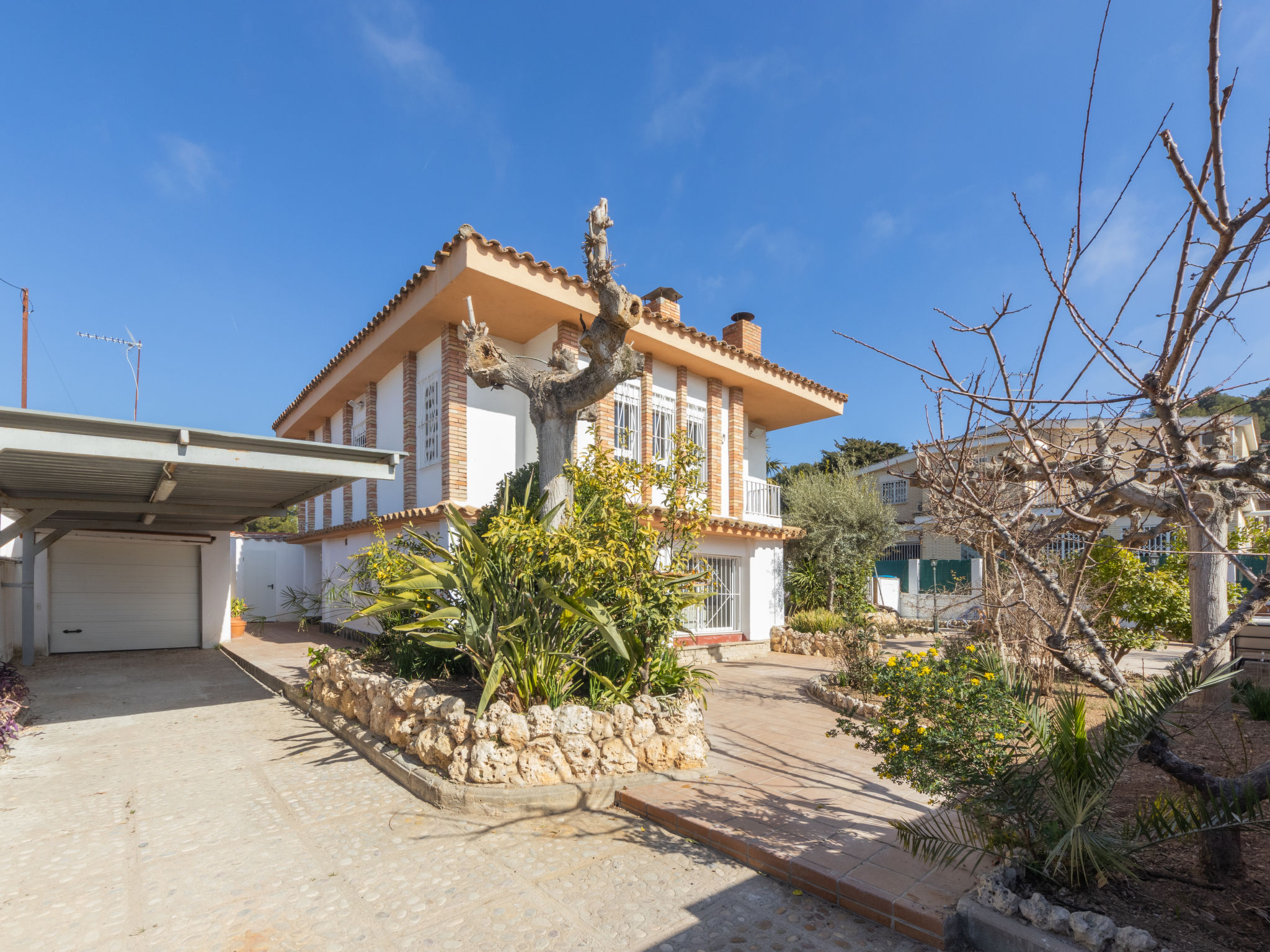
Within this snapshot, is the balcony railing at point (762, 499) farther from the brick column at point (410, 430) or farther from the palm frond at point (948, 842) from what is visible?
the palm frond at point (948, 842)

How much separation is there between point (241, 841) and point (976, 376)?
5.43 meters

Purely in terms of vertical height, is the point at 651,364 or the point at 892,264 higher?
the point at 651,364

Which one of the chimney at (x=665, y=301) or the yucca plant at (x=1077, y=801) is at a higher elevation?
the chimney at (x=665, y=301)

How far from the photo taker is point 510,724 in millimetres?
5105

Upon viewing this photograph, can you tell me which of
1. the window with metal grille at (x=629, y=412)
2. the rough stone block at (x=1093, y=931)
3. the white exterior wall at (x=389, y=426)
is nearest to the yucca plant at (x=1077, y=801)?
the rough stone block at (x=1093, y=931)

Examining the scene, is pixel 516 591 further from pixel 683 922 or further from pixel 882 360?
pixel 882 360

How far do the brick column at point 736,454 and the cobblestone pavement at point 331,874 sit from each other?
9.45m

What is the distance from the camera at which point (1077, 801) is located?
3.05m

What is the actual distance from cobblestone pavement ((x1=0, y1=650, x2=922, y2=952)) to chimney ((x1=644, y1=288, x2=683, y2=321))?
10048 millimetres

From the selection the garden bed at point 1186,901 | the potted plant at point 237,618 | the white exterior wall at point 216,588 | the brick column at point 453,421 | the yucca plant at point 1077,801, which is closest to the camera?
the garden bed at point 1186,901

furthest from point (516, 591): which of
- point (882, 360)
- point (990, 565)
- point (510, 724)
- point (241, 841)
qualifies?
point (990, 565)

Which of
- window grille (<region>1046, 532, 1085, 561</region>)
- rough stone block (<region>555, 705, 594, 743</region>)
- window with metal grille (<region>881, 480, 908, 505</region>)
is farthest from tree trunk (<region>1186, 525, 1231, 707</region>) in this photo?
window with metal grille (<region>881, 480, 908, 505</region>)

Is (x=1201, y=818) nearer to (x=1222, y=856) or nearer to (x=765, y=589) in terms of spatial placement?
(x=1222, y=856)

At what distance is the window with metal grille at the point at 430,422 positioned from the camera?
11.8m
